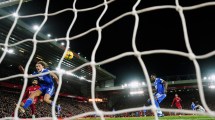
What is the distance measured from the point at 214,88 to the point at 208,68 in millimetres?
2724

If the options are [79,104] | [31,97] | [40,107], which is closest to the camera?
[31,97]

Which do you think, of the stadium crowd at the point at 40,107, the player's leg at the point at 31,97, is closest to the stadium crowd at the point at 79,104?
the stadium crowd at the point at 40,107

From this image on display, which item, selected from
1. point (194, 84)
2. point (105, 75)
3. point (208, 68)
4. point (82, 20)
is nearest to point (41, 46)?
point (82, 20)

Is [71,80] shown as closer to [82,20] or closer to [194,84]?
[82,20]

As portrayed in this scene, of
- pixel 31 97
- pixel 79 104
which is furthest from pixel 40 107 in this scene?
pixel 31 97

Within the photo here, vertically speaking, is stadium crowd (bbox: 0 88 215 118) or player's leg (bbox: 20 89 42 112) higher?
stadium crowd (bbox: 0 88 215 118)

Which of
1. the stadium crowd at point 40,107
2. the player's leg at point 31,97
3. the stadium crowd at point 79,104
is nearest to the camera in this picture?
the player's leg at point 31,97

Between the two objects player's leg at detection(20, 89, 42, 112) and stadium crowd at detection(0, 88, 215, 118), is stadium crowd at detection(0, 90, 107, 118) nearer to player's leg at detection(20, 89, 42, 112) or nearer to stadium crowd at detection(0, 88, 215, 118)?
stadium crowd at detection(0, 88, 215, 118)

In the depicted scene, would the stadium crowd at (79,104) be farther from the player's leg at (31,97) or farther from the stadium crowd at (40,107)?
the player's leg at (31,97)

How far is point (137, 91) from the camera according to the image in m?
34.5

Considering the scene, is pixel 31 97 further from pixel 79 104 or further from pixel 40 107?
pixel 79 104

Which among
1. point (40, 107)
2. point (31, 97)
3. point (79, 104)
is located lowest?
point (31, 97)

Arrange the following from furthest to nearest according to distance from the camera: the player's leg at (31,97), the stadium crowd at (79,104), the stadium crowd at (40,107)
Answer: the stadium crowd at (79,104), the stadium crowd at (40,107), the player's leg at (31,97)

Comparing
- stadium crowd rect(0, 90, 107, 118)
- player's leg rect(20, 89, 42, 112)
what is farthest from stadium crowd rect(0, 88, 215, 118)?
player's leg rect(20, 89, 42, 112)
